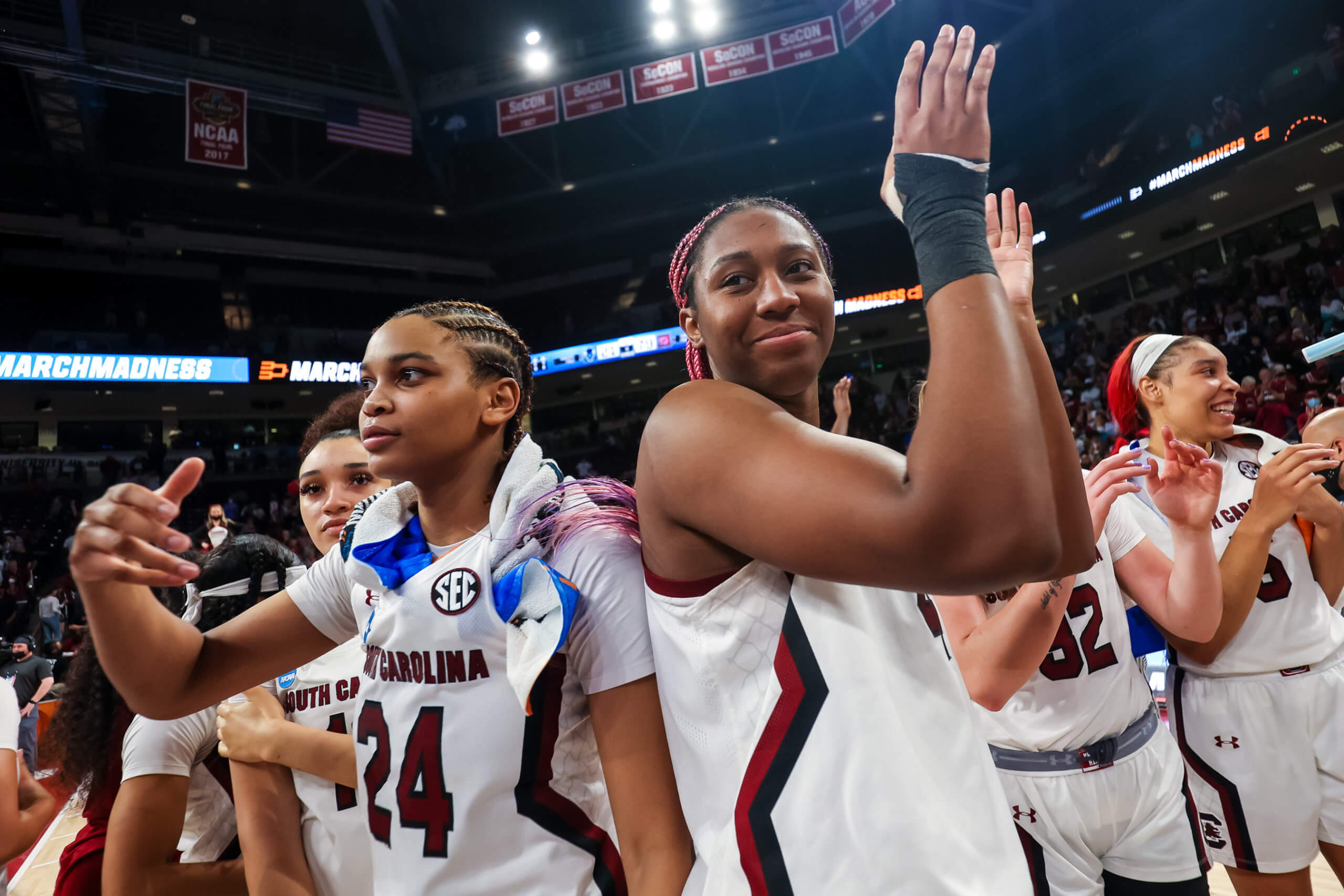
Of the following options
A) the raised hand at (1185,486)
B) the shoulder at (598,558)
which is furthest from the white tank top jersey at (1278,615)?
the shoulder at (598,558)

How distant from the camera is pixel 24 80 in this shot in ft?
→ 43.0

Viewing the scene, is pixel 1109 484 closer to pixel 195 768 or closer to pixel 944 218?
pixel 944 218

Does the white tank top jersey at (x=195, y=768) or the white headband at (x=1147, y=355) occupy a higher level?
the white headband at (x=1147, y=355)

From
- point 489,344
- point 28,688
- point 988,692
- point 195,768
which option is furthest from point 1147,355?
point 28,688

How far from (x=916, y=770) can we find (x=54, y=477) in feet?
66.0

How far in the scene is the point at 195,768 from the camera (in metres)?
1.92

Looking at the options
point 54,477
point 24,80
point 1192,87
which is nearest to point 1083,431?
point 1192,87

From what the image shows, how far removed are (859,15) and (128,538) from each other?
→ 1542cm

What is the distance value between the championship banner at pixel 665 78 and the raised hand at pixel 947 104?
15038mm

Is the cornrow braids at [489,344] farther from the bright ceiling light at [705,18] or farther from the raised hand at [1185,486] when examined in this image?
the bright ceiling light at [705,18]

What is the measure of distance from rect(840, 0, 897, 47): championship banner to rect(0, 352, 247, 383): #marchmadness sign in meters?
13.8

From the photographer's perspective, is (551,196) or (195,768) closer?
(195,768)

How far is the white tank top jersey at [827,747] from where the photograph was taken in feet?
3.01

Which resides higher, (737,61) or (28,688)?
(737,61)
